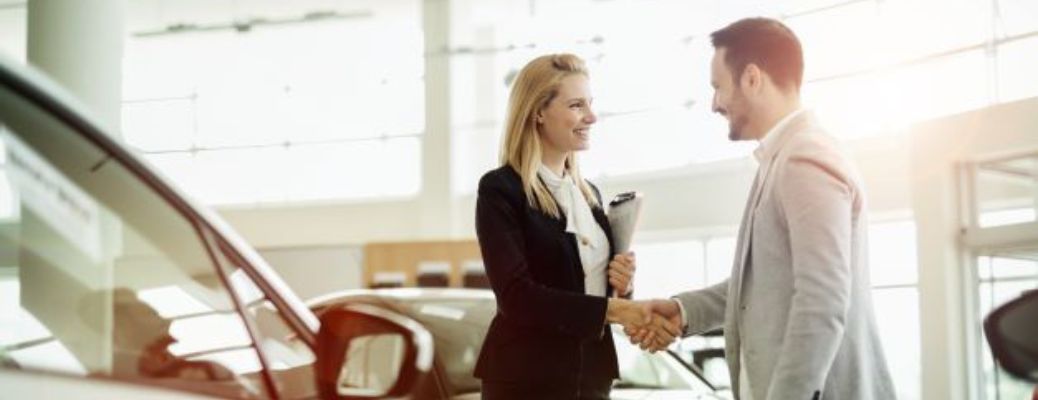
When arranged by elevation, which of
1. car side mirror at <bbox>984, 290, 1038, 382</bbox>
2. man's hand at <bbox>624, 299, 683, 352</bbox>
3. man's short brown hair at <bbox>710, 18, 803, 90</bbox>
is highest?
man's short brown hair at <bbox>710, 18, 803, 90</bbox>

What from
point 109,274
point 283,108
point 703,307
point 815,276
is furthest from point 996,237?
point 283,108

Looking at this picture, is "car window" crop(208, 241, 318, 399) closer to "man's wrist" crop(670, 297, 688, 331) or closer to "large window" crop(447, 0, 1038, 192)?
"man's wrist" crop(670, 297, 688, 331)

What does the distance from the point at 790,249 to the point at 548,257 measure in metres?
0.52

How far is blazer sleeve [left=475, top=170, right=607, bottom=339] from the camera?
2420mm

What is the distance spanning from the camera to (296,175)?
1644 centimetres

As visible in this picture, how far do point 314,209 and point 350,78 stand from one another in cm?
170

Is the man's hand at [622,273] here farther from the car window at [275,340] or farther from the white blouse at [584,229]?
the car window at [275,340]

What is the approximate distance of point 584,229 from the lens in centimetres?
259

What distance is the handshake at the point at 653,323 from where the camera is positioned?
8.75 ft

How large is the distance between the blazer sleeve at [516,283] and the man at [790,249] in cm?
28

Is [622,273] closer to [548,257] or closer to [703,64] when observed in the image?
[548,257]

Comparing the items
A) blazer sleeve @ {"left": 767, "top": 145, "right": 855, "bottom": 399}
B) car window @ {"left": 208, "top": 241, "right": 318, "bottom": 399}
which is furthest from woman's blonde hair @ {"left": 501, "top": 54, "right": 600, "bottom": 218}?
car window @ {"left": 208, "top": 241, "right": 318, "bottom": 399}

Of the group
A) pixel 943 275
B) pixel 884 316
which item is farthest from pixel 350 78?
pixel 943 275

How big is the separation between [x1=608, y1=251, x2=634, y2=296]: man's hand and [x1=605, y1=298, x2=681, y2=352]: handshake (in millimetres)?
39
